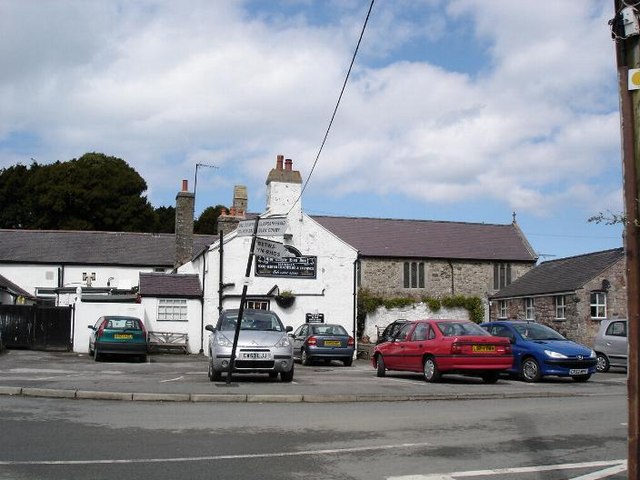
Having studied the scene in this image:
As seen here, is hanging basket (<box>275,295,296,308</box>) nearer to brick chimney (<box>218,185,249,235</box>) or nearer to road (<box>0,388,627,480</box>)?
brick chimney (<box>218,185,249,235</box>)

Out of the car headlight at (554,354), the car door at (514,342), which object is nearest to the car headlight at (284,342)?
the car door at (514,342)

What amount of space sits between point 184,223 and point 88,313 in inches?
325

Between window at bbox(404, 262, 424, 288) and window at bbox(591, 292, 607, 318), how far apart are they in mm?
14023

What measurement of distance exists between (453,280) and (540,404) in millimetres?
32607

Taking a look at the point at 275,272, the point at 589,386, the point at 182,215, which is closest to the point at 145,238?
the point at 182,215

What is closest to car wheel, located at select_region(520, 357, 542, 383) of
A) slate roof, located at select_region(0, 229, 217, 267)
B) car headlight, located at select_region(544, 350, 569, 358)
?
car headlight, located at select_region(544, 350, 569, 358)

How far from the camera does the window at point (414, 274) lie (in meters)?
44.8

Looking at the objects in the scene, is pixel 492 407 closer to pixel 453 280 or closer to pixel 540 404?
pixel 540 404

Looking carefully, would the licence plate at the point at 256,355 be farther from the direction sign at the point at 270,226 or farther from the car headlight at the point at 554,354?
the car headlight at the point at 554,354

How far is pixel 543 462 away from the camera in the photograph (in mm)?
7688

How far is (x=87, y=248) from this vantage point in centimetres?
4819

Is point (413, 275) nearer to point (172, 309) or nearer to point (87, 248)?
point (172, 309)

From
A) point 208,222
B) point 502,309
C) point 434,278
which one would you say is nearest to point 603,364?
point 502,309

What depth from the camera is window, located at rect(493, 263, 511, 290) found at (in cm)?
4584
